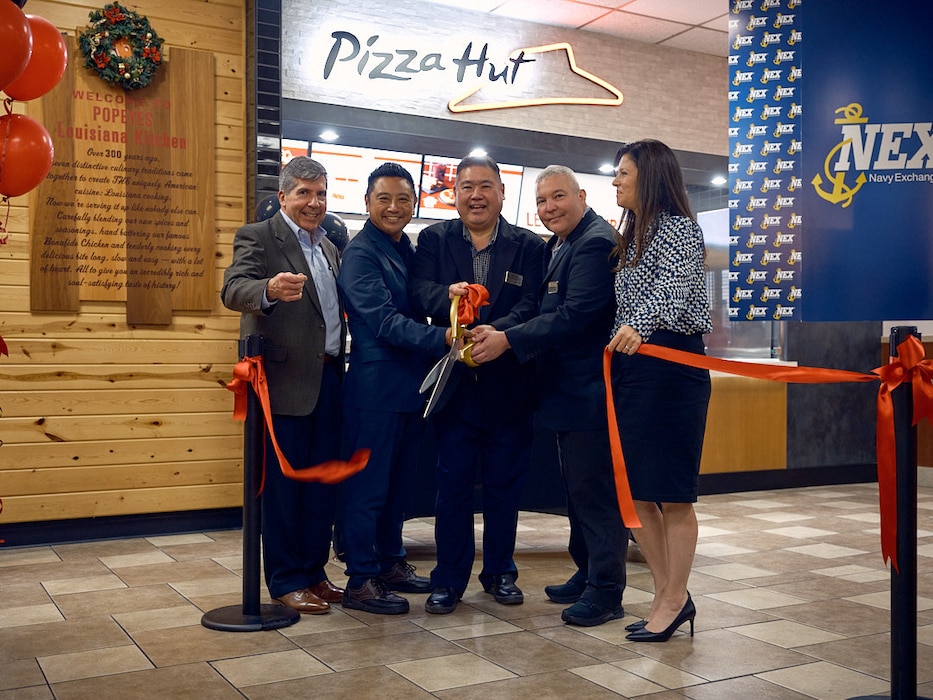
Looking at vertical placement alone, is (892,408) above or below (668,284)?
below

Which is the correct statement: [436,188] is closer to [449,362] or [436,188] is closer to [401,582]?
[401,582]

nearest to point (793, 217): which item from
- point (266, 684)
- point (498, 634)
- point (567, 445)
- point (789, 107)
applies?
point (789, 107)

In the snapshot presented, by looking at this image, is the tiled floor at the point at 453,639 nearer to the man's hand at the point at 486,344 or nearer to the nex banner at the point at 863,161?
the man's hand at the point at 486,344

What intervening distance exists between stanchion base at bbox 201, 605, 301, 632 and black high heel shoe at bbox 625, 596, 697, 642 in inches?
47.0

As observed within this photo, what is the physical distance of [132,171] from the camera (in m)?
5.11

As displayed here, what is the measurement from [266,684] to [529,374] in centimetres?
151

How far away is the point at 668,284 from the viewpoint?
10.1 ft

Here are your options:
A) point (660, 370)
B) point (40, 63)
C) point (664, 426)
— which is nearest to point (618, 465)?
point (664, 426)

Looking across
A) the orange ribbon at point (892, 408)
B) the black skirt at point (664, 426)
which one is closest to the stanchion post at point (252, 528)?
the black skirt at point (664, 426)

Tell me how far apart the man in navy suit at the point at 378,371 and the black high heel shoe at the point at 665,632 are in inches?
34.3

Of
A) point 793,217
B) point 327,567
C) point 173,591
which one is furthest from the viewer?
point 327,567

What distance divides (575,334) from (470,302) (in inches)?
16.0

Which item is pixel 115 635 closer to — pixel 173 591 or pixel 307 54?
pixel 173 591

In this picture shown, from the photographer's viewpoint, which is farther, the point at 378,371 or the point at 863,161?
the point at 378,371
